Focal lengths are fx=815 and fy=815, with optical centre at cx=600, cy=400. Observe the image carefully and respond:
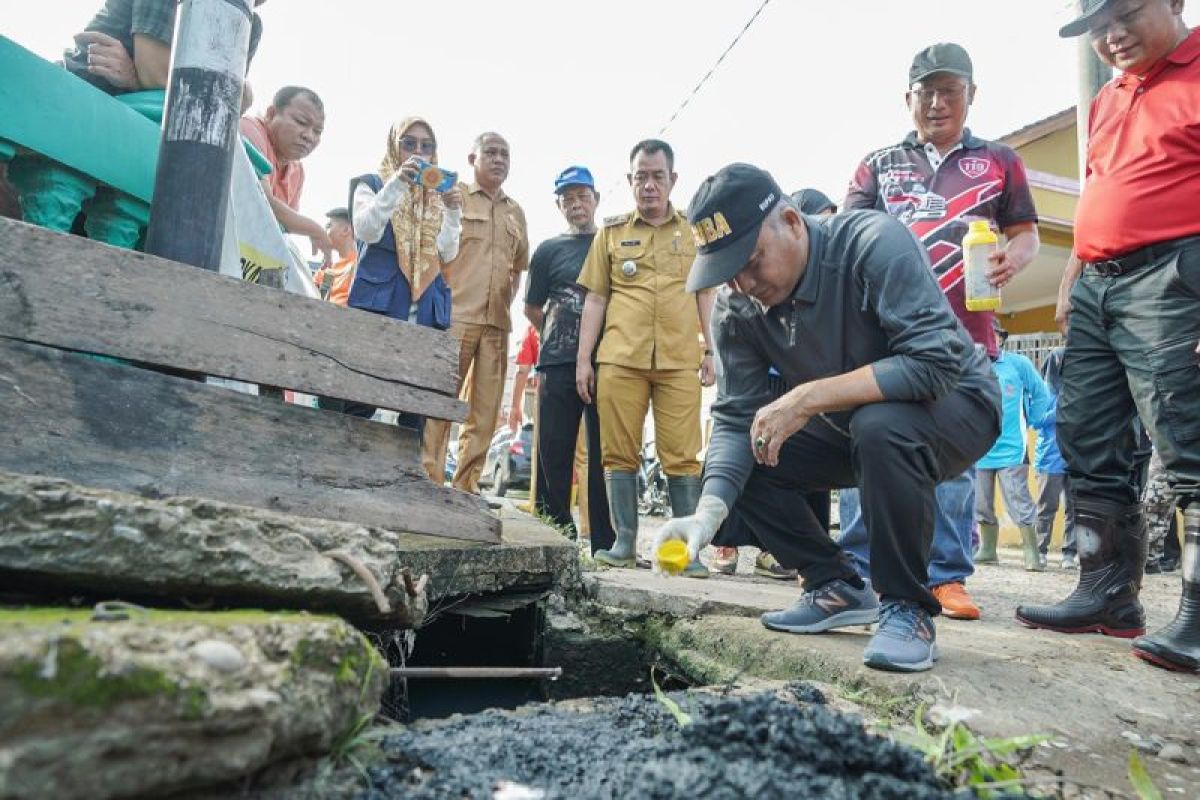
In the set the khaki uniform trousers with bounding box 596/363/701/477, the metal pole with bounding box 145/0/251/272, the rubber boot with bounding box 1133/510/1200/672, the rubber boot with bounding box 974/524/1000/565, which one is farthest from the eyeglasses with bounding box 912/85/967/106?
the rubber boot with bounding box 974/524/1000/565

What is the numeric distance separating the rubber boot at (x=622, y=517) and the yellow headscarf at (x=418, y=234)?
131 cm

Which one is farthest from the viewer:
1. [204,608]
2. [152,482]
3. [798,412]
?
[798,412]

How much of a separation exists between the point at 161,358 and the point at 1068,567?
19.4 feet

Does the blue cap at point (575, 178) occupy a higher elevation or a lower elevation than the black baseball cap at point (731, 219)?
higher

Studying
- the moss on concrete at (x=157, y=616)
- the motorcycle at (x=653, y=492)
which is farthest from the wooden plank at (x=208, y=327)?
the motorcycle at (x=653, y=492)

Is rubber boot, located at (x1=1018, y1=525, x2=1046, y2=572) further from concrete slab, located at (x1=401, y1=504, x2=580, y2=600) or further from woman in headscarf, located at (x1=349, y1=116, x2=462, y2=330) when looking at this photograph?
woman in headscarf, located at (x1=349, y1=116, x2=462, y2=330)

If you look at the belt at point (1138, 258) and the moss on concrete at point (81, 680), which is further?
the belt at point (1138, 258)

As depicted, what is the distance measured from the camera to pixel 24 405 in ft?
5.84

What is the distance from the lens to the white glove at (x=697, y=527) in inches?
84.0

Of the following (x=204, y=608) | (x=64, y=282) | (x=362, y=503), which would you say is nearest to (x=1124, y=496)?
(x=362, y=503)

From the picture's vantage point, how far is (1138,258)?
238 cm

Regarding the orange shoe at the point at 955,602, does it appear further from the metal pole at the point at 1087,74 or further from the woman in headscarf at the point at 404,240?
the metal pole at the point at 1087,74

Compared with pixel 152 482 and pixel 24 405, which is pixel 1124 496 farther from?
pixel 24 405

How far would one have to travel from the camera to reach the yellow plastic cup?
2.07 m
